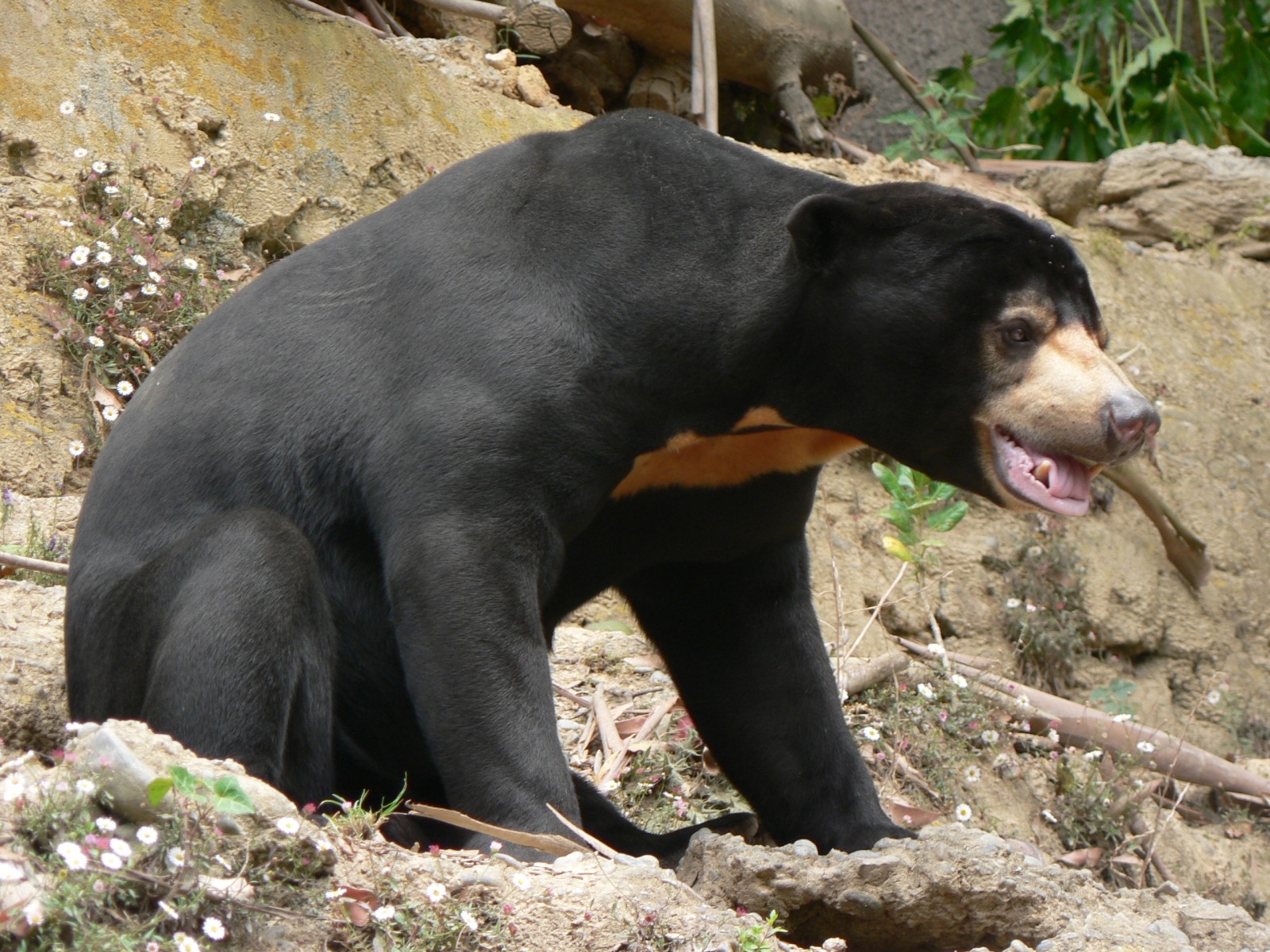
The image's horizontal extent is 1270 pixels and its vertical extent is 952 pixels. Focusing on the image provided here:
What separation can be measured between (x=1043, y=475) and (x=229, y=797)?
181 cm

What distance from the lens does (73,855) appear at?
183 cm

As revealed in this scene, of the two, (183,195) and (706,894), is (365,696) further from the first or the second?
(183,195)

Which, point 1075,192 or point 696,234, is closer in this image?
point 696,234

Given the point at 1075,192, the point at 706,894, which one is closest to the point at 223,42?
the point at 706,894

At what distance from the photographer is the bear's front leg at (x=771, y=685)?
3.63 metres

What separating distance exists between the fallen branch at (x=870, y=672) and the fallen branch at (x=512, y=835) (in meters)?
2.23

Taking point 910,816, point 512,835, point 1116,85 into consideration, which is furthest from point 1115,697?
point 1116,85

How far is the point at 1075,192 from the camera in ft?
27.1

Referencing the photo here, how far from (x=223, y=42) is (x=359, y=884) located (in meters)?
4.40

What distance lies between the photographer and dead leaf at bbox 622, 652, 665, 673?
4.98 m

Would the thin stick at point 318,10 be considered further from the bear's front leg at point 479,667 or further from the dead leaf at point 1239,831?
the dead leaf at point 1239,831

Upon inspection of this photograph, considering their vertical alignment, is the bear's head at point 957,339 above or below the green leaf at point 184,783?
above

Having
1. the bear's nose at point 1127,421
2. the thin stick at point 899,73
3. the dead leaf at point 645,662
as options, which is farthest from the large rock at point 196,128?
the bear's nose at point 1127,421

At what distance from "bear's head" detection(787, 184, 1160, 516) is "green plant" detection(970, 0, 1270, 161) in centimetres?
683
